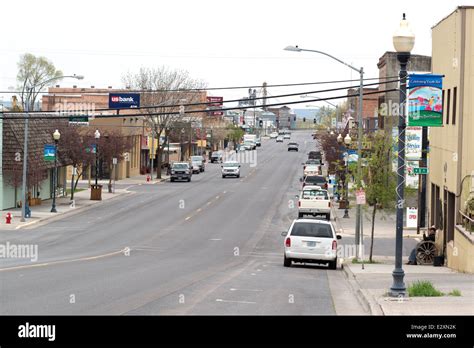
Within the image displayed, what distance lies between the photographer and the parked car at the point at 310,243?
27922 mm

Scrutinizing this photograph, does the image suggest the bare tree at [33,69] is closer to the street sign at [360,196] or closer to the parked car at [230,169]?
the parked car at [230,169]

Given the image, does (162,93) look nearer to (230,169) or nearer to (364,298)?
(230,169)

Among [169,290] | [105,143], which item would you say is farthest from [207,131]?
[169,290]

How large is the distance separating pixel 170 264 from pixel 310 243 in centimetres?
434

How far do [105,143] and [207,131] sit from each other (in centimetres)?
7266

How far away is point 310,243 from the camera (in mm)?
27922

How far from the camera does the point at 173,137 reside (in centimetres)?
10431

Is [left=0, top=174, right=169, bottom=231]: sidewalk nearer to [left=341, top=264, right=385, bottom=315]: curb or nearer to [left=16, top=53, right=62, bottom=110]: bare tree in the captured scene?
[left=341, top=264, right=385, bottom=315]: curb

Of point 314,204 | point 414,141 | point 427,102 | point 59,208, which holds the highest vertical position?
point 427,102

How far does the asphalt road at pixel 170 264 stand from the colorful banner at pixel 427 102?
5.31 m

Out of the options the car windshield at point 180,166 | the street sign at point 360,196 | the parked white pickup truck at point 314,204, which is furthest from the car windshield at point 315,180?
the street sign at point 360,196

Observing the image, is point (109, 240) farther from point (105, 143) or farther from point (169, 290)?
point (105, 143)

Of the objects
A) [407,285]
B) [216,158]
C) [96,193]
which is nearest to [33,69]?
[216,158]
